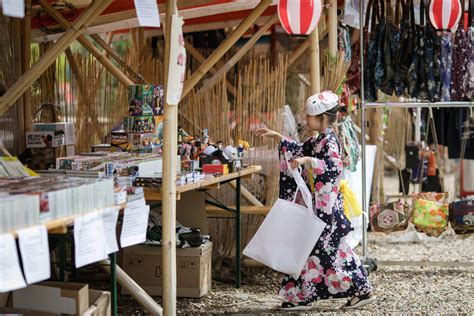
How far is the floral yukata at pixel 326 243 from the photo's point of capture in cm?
637

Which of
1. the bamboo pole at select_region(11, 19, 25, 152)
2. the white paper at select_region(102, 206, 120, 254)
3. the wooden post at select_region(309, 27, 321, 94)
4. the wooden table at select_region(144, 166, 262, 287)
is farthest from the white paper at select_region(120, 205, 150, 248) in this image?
the wooden post at select_region(309, 27, 321, 94)

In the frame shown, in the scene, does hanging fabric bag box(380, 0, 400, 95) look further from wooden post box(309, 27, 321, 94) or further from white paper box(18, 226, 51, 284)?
white paper box(18, 226, 51, 284)

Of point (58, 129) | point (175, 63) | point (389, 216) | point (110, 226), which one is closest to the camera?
point (110, 226)

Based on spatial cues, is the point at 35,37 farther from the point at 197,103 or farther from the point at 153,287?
the point at 153,287

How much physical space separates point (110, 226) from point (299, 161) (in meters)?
1.82

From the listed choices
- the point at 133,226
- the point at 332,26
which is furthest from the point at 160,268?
the point at 332,26

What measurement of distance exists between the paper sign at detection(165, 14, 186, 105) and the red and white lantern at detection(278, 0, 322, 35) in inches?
58.6

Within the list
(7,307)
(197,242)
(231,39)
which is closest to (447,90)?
(231,39)

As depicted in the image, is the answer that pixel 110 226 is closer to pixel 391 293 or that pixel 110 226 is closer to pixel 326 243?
pixel 326 243

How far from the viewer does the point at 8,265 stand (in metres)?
3.92

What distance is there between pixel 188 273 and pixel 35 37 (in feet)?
9.15

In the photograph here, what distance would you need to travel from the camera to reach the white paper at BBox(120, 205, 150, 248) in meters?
4.99

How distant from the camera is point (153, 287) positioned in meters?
6.93

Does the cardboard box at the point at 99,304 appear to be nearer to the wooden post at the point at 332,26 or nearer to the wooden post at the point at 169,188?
the wooden post at the point at 169,188
